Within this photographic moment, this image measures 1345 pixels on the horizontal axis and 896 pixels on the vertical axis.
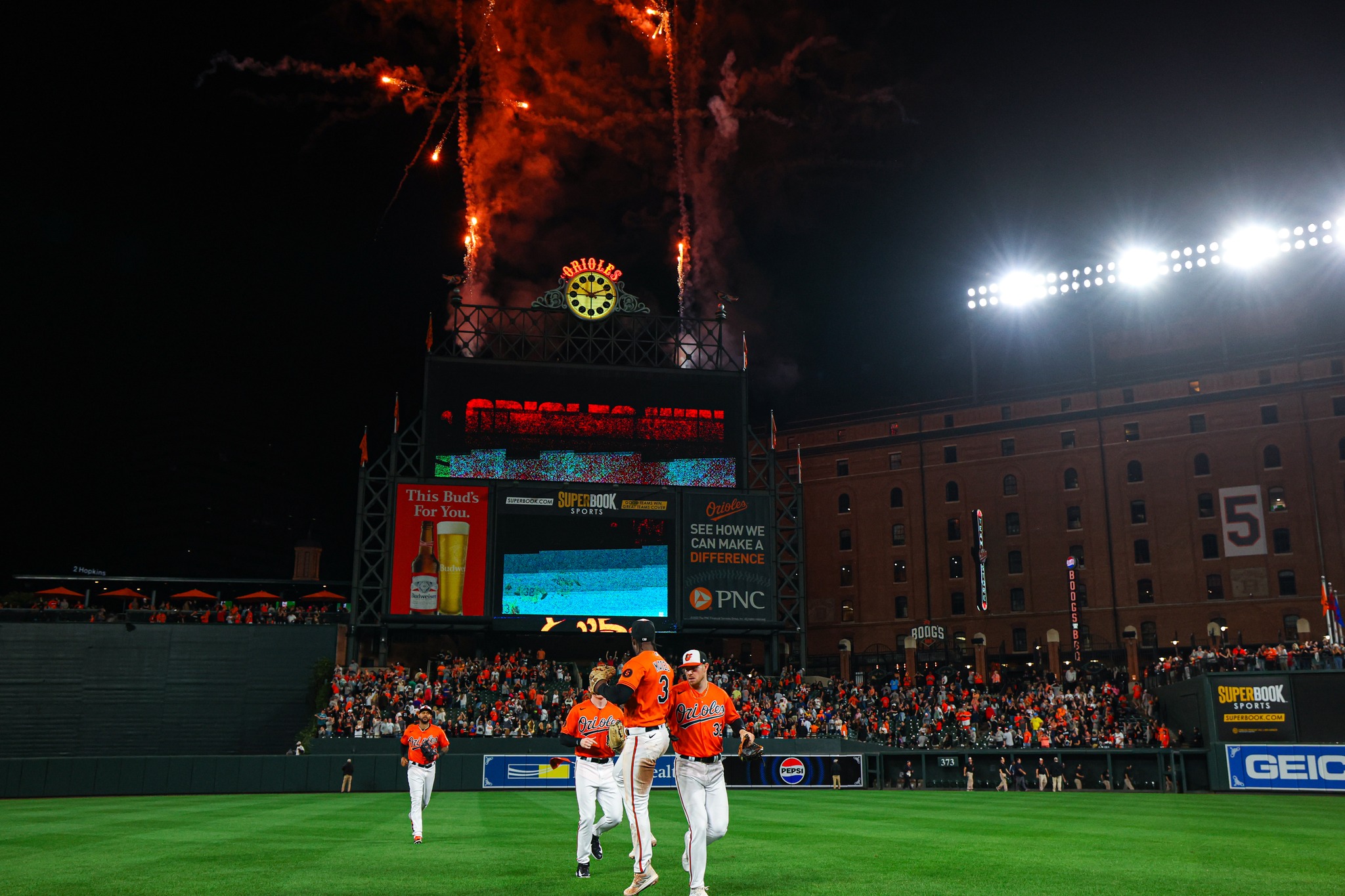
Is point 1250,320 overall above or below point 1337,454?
above

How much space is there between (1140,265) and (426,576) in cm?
4983

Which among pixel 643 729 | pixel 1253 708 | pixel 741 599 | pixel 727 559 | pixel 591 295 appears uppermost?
pixel 591 295

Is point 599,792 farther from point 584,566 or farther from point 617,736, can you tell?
point 584,566

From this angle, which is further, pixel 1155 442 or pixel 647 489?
pixel 1155 442

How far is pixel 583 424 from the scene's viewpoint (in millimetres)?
51062

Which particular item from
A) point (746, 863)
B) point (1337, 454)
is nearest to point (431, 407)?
point (746, 863)

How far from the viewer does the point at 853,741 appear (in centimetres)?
4084

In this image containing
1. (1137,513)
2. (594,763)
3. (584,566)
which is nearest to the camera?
(594,763)

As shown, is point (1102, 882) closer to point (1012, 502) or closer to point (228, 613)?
point (228, 613)

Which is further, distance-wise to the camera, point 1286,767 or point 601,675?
point 1286,767

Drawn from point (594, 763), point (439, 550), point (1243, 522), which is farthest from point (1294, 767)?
point (1243, 522)

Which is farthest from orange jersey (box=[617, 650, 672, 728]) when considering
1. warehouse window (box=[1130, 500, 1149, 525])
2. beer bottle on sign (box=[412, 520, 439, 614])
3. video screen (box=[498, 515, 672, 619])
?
warehouse window (box=[1130, 500, 1149, 525])

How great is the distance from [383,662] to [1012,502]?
4802 cm

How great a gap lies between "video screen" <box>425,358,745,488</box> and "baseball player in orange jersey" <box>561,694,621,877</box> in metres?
37.2
